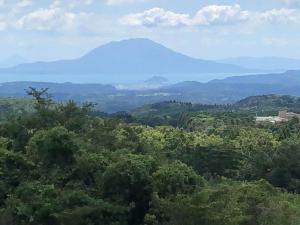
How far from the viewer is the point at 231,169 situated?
31.3 metres

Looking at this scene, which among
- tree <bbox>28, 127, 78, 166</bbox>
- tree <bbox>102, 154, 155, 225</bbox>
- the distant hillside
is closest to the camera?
tree <bbox>102, 154, 155, 225</bbox>

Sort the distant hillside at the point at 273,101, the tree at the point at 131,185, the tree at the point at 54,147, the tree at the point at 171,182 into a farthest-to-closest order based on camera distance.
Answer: the distant hillside at the point at 273,101 < the tree at the point at 54,147 < the tree at the point at 131,185 < the tree at the point at 171,182

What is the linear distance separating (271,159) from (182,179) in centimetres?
1372

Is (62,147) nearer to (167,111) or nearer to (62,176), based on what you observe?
(62,176)

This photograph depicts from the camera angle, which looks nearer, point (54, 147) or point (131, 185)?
point (131, 185)

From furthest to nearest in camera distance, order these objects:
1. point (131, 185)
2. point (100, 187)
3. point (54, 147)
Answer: point (54, 147) < point (100, 187) < point (131, 185)

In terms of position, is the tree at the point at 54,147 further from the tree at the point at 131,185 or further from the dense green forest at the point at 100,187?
the tree at the point at 131,185

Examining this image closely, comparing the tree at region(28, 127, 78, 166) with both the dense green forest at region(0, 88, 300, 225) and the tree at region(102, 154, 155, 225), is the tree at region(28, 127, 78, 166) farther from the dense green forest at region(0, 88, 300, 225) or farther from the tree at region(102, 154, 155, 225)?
the tree at region(102, 154, 155, 225)

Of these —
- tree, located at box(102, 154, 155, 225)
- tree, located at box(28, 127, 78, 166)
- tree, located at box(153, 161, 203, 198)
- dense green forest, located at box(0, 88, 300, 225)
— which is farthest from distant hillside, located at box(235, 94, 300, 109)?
tree, located at box(102, 154, 155, 225)

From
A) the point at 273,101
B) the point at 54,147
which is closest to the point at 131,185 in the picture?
the point at 54,147

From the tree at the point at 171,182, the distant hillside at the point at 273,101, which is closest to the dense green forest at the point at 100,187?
the tree at the point at 171,182

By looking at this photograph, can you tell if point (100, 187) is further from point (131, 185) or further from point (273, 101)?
point (273, 101)

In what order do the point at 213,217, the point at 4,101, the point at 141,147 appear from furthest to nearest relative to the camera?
the point at 4,101
the point at 141,147
the point at 213,217

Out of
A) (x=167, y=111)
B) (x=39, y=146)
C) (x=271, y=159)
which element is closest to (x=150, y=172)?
(x=39, y=146)
